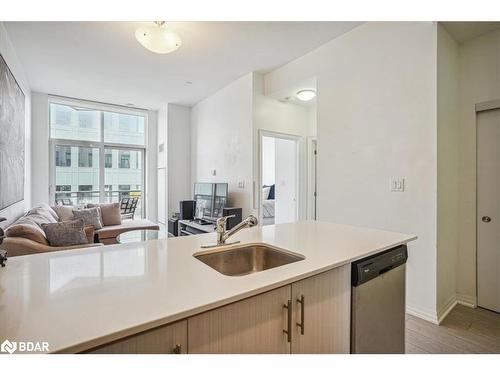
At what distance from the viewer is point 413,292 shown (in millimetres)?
2369

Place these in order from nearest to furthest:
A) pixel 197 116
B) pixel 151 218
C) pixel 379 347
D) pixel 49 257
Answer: pixel 49 257
pixel 379 347
pixel 197 116
pixel 151 218

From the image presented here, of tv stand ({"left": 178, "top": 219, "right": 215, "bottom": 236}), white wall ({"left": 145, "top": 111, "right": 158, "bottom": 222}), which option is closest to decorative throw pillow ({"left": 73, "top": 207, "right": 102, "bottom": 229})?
tv stand ({"left": 178, "top": 219, "right": 215, "bottom": 236})

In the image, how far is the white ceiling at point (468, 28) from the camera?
2.25m

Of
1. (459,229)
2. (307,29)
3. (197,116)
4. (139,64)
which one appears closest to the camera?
(459,229)

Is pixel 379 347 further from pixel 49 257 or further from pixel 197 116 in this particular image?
pixel 197 116

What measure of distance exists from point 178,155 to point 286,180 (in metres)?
2.52

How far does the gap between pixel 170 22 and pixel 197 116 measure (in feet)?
9.80

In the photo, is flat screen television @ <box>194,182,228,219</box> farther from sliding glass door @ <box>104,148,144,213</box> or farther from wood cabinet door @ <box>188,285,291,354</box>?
wood cabinet door @ <box>188,285,291,354</box>

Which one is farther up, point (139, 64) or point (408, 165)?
point (139, 64)

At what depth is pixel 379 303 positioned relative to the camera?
1.42 meters

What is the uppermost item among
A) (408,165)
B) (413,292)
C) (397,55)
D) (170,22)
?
(170,22)

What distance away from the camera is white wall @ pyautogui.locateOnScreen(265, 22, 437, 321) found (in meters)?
2.26

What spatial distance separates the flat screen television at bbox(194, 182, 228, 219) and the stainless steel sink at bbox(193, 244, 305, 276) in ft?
8.85

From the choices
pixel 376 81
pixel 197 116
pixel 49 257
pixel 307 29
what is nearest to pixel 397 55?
pixel 376 81
